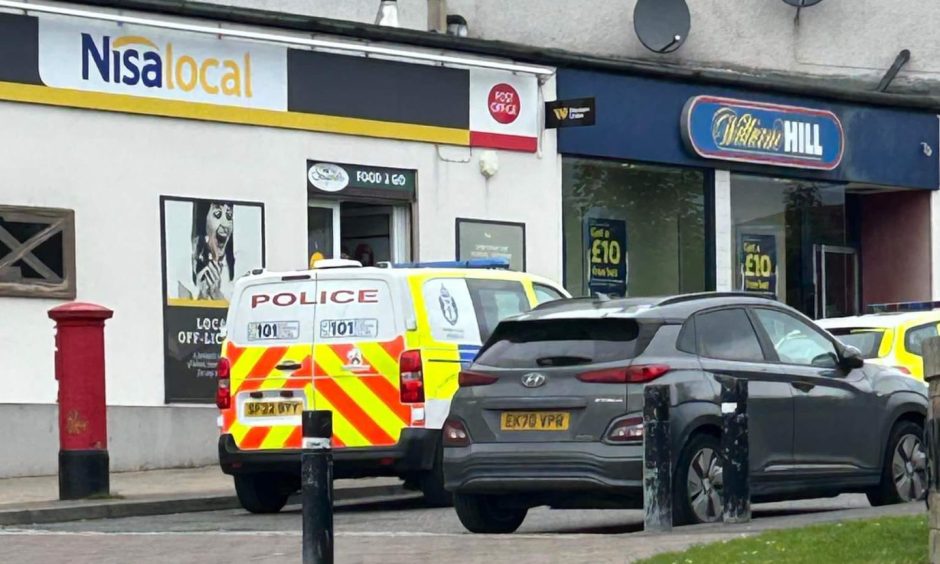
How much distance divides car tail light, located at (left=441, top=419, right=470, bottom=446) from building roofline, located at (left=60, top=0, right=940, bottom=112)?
8827mm

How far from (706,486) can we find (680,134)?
14008mm

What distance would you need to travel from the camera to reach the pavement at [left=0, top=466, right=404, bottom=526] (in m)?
15.9

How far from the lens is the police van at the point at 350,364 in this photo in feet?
51.6

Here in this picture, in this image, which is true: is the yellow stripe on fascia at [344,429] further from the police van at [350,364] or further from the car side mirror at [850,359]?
the car side mirror at [850,359]

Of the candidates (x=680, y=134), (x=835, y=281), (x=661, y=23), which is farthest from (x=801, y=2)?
(x=680, y=134)

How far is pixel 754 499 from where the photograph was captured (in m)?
13.7

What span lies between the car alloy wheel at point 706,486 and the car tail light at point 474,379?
144 centimetres

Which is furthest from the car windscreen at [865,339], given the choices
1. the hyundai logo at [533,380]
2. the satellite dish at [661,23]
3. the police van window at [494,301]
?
the satellite dish at [661,23]

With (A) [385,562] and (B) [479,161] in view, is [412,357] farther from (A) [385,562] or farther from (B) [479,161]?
(B) [479,161]

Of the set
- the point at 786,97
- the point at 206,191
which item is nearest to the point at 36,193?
the point at 206,191

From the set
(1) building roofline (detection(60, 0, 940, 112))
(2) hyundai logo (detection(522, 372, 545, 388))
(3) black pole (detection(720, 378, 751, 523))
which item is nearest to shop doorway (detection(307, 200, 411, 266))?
(1) building roofline (detection(60, 0, 940, 112))

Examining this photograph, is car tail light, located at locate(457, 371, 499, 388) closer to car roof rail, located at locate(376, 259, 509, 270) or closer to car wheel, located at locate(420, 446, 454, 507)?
car wheel, located at locate(420, 446, 454, 507)

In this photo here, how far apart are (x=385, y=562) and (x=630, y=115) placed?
15.3 metres

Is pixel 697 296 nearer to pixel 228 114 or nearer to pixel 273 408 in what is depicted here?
pixel 273 408
